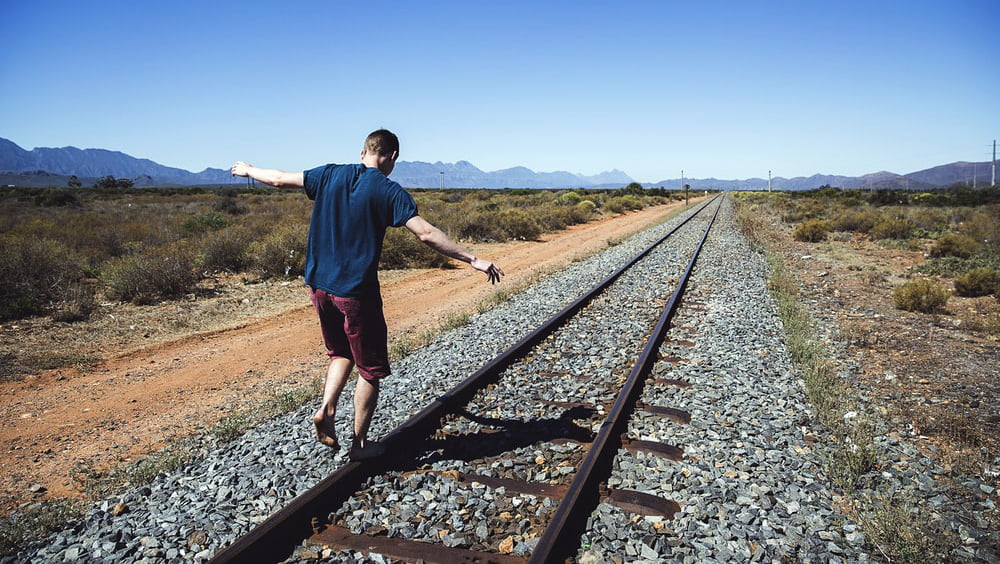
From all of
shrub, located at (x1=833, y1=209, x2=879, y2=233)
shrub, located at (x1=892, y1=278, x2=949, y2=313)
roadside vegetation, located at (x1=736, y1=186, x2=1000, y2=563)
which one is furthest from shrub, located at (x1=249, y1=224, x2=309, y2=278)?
shrub, located at (x1=833, y1=209, x2=879, y2=233)

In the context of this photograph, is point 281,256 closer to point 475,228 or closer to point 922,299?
point 475,228

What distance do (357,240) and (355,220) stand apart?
0.12m

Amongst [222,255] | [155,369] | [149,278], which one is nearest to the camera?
[155,369]

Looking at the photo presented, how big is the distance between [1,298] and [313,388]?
7.41 metres

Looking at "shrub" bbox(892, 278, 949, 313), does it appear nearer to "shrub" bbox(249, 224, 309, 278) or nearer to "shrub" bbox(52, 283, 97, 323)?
"shrub" bbox(249, 224, 309, 278)

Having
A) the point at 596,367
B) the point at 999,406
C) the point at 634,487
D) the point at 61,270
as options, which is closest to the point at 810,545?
the point at 634,487

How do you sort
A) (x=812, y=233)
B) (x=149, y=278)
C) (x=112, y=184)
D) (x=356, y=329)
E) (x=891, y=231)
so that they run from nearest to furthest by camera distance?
(x=356, y=329), (x=149, y=278), (x=891, y=231), (x=812, y=233), (x=112, y=184)

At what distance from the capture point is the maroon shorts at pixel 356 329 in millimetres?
3418

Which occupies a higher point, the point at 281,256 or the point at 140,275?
the point at 281,256

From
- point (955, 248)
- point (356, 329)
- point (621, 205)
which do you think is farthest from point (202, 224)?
point (621, 205)

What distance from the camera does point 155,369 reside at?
7.12 meters

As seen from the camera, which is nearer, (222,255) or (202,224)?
(222,255)

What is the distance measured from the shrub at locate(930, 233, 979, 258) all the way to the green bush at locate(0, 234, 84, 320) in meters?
21.6

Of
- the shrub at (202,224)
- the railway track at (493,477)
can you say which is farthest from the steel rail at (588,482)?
the shrub at (202,224)
